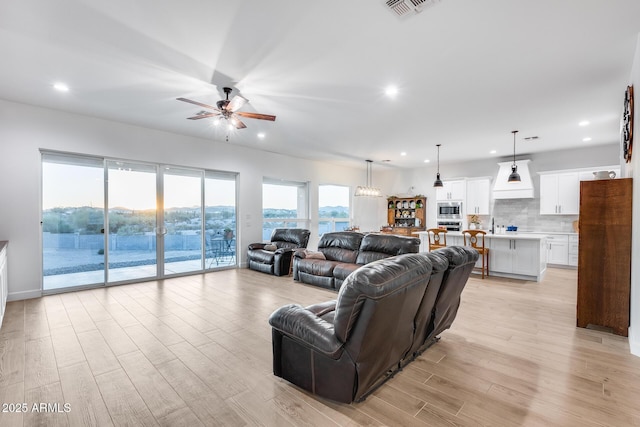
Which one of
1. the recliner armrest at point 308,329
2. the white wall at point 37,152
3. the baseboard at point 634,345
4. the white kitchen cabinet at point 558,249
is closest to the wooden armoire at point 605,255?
the baseboard at point 634,345

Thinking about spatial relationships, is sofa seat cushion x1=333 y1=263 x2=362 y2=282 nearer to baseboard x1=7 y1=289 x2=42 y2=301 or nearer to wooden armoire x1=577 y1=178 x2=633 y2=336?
wooden armoire x1=577 y1=178 x2=633 y2=336

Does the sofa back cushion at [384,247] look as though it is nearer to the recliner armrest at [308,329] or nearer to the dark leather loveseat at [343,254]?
the dark leather loveseat at [343,254]

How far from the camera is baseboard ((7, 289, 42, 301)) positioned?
14.5 ft

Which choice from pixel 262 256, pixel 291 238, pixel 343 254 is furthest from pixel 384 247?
pixel 262 256

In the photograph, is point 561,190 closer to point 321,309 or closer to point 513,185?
point 513,185

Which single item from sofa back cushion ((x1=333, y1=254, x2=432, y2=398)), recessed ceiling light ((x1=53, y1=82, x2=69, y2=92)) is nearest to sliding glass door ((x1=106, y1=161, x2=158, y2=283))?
recessed ceiling light ((x1=53, y1=82, x2=69, y2=92))

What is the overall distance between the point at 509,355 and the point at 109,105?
611 cm

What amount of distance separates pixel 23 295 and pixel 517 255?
870cm

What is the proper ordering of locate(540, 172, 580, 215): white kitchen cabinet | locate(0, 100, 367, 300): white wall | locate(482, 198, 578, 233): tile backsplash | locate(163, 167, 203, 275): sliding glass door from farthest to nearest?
locate(482, 198, 578, 233): tile backsplash < locate(540, 172, 580, 215): white kitchen cabinet < locate(163, 167, 203, 275): sliding glass door < locate(0, 100, 367, 300): white wall

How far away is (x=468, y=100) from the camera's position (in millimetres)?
4273

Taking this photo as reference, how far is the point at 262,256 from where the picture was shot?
664cm

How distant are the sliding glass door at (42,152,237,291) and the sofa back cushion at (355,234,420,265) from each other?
3.39 m

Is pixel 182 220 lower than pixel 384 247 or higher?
higher

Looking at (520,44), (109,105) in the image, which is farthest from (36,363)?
(520,44)
